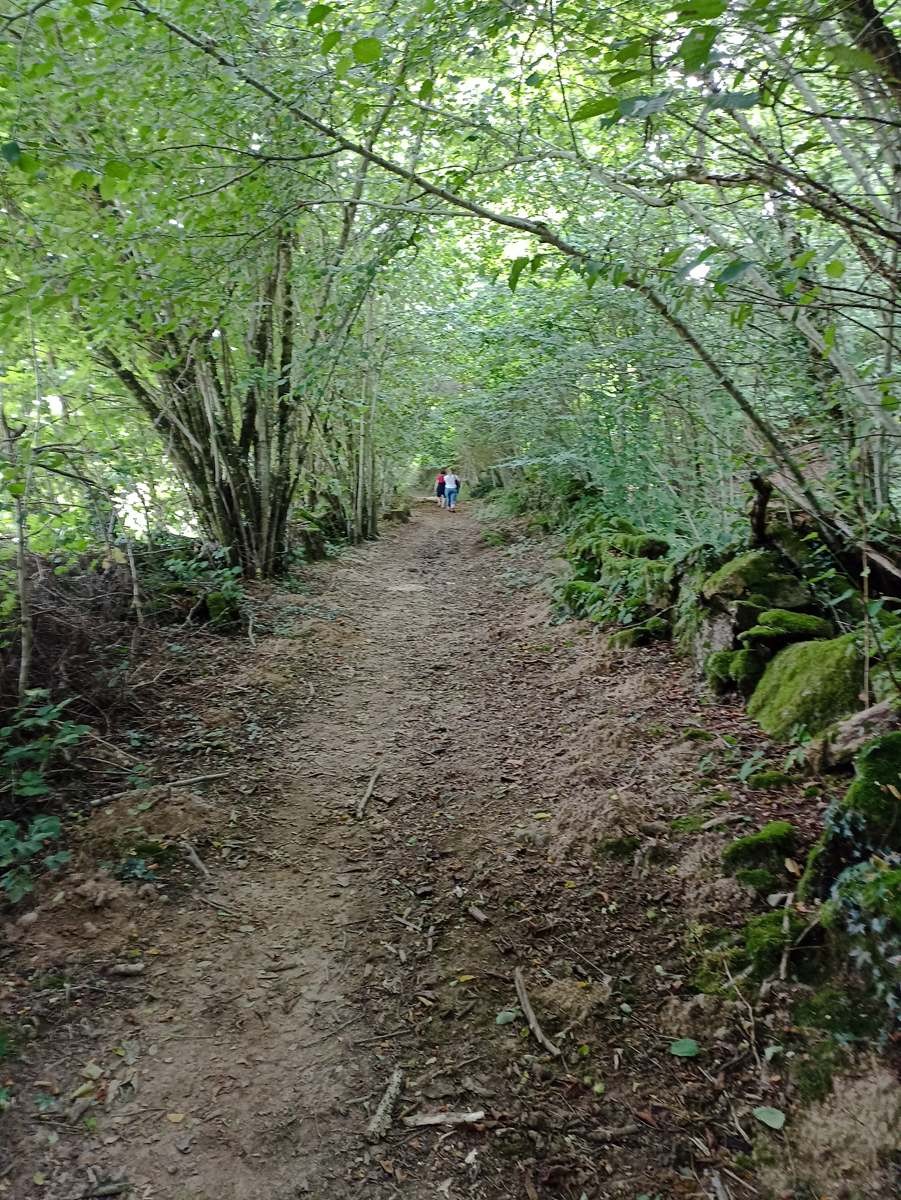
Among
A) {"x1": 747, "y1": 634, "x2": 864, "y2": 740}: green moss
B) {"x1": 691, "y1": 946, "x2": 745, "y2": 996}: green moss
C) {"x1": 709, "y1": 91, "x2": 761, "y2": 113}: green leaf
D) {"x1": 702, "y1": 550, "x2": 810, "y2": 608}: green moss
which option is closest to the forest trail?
{"x1": 691, "y1": 946, "x2": 745, "y2": 996}: green moss

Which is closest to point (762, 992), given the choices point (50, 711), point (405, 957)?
point (405, 957)

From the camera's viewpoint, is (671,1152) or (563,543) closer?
(671,1152)

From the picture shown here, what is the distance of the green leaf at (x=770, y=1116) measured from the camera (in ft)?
7.98

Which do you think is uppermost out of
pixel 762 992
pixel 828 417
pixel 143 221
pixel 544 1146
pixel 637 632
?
pixel 143 221

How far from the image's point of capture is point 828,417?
4.67 meters

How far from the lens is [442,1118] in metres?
2.67

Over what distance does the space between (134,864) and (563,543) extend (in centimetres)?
943

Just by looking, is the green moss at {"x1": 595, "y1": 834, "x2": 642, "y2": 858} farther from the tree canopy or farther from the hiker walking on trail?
the hiker walking on trail

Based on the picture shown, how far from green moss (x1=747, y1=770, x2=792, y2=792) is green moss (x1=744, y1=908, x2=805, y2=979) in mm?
1025

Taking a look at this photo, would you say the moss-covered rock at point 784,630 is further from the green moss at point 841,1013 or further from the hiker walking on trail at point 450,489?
the hiker walking on trail at point 450,489

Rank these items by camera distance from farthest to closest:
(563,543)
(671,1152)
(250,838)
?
(563,543) → (250,838) → (671,1152)

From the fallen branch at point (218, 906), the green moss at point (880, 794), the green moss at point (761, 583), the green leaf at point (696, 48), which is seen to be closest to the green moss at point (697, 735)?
the green moss at point (761, 583)

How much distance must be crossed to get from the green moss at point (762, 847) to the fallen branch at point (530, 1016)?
1179 millimetres

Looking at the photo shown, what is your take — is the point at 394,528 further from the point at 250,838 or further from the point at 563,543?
the point at 250,838
